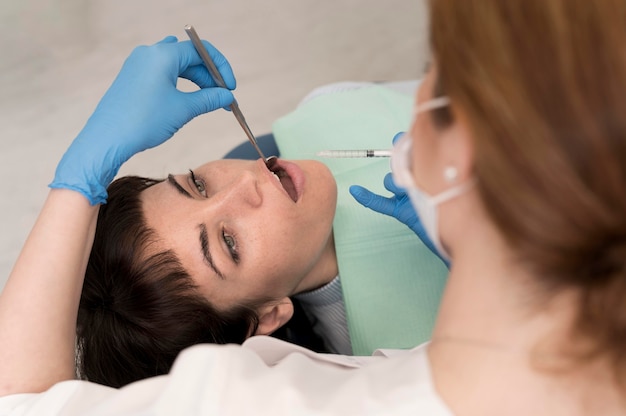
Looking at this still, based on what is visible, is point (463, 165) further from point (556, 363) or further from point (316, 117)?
point (316, 117)

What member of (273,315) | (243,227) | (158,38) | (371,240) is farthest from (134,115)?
(158,38)

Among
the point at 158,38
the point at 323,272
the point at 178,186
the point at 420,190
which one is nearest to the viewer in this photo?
the point at 420,190

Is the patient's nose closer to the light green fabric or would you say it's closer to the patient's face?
the patient's face

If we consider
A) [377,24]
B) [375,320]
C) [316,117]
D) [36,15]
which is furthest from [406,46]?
[36,15]

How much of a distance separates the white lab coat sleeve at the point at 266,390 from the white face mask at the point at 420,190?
0.49 ft

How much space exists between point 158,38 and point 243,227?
163 cm

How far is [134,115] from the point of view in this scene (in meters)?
1.05

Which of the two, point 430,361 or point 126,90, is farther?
point 126,90

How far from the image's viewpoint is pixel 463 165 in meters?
0.52

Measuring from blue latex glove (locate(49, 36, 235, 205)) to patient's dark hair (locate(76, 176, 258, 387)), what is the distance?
5.7 inches

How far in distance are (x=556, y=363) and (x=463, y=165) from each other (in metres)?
0.20

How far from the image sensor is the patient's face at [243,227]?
3.52 ft

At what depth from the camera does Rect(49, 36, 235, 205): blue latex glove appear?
0.97m

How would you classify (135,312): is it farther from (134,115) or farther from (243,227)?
(134,115)
